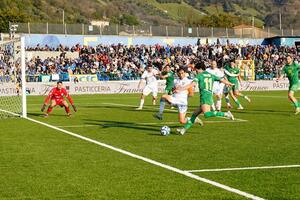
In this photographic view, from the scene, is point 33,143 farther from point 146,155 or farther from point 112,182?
point 112,182

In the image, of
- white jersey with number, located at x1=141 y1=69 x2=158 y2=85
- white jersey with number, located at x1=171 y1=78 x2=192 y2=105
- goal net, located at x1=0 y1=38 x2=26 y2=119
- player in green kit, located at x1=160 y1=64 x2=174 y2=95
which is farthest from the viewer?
white jersey with number, located at x1=141 y1=69 x2=158 y2=85

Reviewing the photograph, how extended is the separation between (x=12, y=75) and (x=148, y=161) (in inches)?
868

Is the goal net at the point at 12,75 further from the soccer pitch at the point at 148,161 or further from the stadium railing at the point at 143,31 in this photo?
the stadium railing at the point at 143,31

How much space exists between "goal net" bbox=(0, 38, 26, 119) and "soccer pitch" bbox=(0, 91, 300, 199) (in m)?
3.49

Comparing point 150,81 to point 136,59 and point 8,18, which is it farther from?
point 8,18

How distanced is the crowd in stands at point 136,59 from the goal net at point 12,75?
10455 millimetres

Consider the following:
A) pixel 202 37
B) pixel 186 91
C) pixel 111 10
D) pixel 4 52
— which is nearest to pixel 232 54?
pixel 202 37

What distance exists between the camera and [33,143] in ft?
46.0

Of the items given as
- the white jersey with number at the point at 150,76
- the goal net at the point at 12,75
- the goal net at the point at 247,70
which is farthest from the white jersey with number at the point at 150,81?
the goal net at the point at 247,70

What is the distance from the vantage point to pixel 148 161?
11117 mm

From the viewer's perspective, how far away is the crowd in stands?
51375 millimetres

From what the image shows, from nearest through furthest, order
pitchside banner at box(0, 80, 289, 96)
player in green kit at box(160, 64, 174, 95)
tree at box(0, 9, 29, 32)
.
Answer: player in green kit at box(160, 64, 174, 95), pitchside banner at box(0, 80, 289, 96), tree at box(0, 9, 29, 32)

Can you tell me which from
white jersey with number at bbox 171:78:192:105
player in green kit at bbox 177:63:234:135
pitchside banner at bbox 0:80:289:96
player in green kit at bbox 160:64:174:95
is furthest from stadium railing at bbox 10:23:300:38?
player in green kit at bbox 177:63:234:135

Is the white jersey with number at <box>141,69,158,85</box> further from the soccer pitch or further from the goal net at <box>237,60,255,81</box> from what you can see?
the goal net at <box>237,60,255,81</box>
